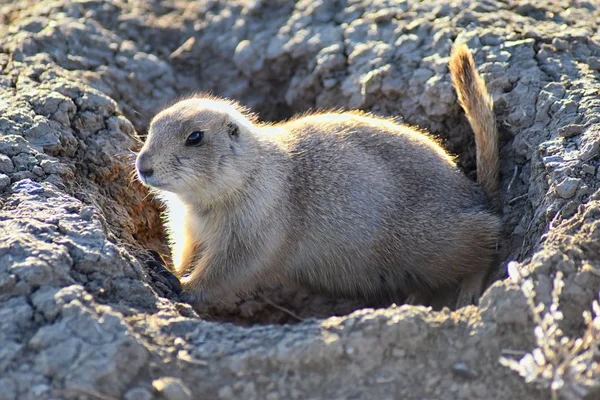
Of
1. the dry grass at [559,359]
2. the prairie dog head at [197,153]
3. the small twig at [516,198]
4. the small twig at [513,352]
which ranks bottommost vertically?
the small twig at [516,198]

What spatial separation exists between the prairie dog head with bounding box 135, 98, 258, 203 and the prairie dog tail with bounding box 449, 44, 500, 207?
4.42 feet

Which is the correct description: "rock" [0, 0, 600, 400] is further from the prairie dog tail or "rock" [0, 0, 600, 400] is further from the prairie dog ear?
the prairie dog ear

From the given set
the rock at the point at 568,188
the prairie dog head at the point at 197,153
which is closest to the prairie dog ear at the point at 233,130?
the prairie dog head at the point at 197,153

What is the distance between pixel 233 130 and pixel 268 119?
1.80 metres

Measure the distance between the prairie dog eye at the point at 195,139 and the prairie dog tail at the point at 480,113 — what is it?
5.35ft

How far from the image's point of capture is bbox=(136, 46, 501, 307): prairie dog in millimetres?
4727

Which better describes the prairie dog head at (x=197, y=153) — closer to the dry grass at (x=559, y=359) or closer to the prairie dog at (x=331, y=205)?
the prairie dog at (x=331, y=205)

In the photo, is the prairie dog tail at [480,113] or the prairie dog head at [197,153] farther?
the prairie dog tail at [480,113]

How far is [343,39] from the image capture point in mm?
6176

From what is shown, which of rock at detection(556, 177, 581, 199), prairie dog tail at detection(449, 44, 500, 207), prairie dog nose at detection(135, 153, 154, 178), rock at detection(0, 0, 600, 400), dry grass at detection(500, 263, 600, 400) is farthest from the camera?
prairie dog tail at detection(449, 44, 500, 207)

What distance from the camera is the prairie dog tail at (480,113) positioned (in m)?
4.94

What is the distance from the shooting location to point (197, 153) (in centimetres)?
463

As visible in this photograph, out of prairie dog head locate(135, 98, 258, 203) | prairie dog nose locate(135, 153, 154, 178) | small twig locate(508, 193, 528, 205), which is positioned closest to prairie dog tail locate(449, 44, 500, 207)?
small twig locate(508, 193, 528, 205)

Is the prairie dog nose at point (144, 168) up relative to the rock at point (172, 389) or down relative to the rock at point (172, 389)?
up
